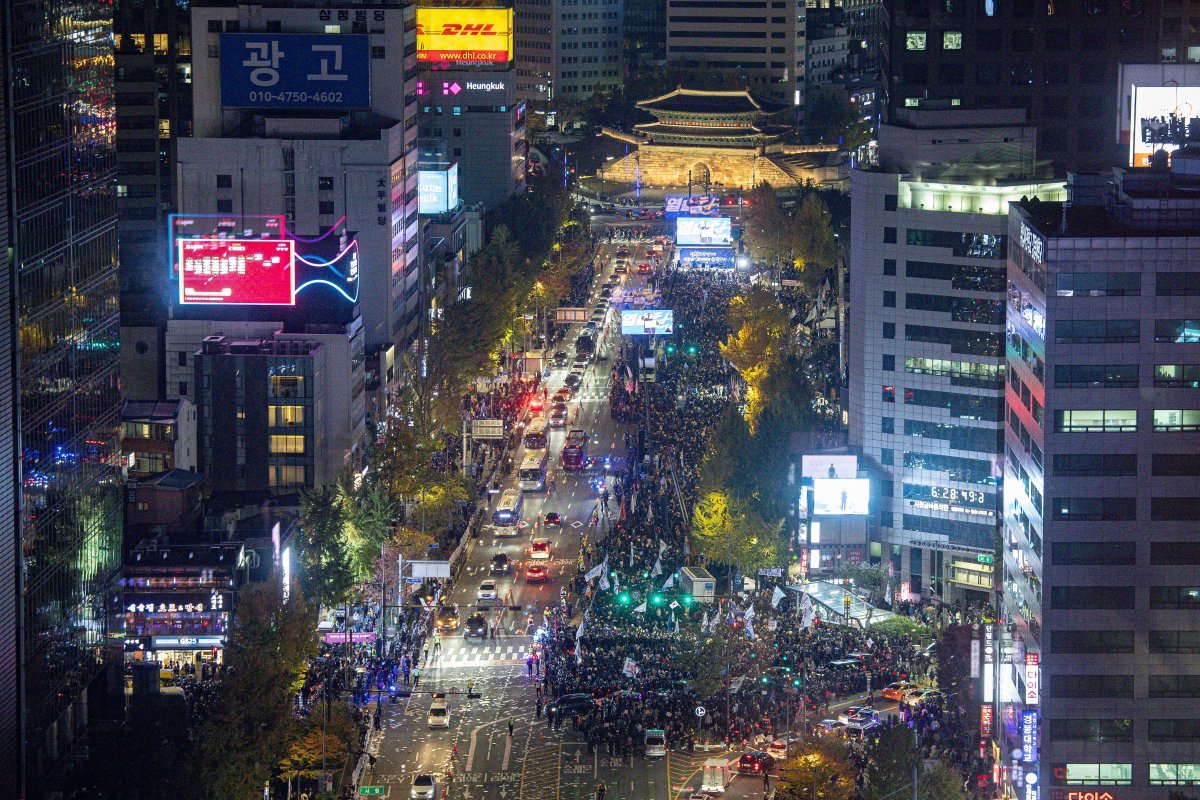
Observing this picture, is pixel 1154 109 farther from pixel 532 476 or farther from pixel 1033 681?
pixel 532 476

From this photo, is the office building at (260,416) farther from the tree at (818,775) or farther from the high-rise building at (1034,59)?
the tree at (818,775)

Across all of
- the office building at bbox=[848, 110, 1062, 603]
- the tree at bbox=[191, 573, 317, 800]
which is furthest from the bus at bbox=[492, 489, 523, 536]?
the tree at bbox=[191, 573, 317, 800]

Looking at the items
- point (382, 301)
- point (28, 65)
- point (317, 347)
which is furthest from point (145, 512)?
point (382, 301)

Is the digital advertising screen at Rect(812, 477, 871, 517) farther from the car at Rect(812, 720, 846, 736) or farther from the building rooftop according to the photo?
the building rooftop

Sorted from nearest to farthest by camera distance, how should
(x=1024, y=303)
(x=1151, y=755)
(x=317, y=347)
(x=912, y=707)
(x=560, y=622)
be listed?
(x=1151, y=755), (x=1024, y=303), (x=912, y=707), (x=560, y=622), (x=317, y=347)

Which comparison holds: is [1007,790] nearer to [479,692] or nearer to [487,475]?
[479,692]

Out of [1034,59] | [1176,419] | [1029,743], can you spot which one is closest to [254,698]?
[1029,743]
